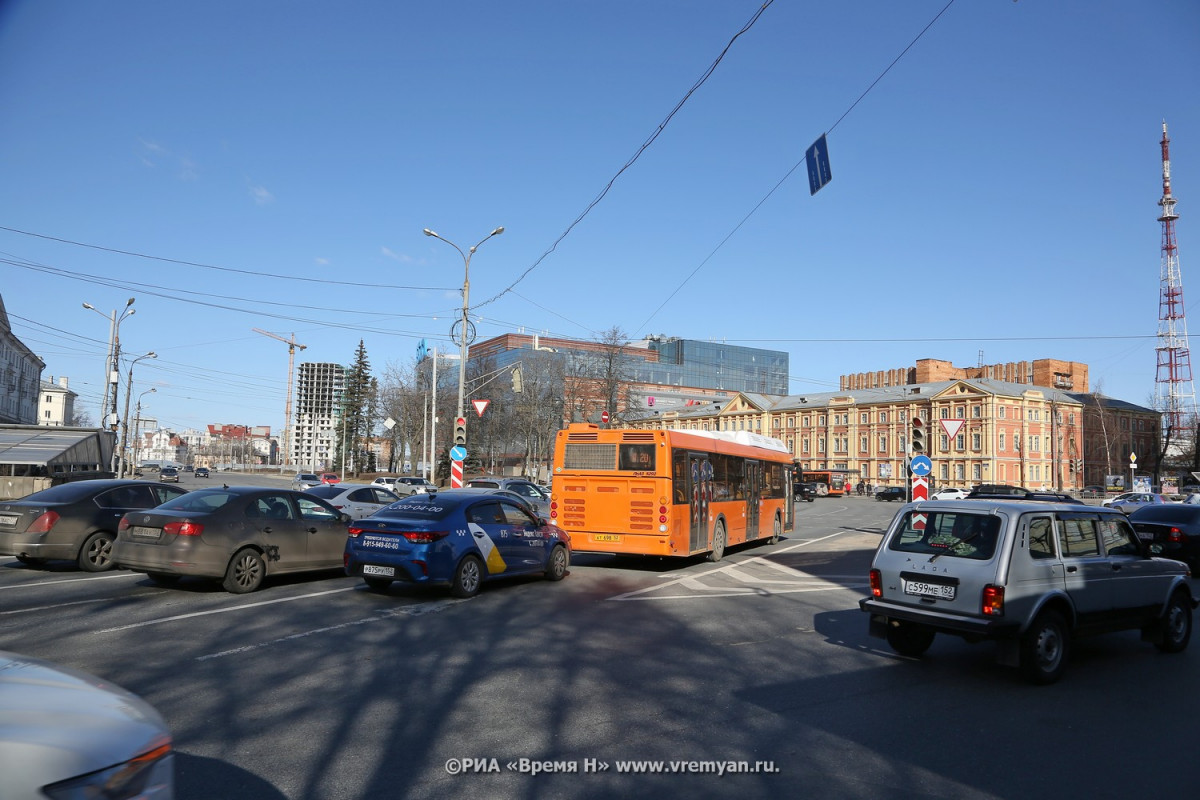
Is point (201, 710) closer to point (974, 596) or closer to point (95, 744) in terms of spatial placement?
point (95, 744)

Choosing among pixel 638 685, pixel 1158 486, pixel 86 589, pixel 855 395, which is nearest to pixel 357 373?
pixel 855 395

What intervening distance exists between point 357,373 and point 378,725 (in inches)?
4041

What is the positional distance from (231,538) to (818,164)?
1084 cm

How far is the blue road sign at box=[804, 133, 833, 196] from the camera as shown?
13.5m

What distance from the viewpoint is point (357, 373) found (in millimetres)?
103812

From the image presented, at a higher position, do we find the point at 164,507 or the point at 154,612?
the point at 164,507

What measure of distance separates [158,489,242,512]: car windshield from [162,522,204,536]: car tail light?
0.43 metres

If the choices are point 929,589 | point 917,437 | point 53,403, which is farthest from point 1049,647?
point 53,403

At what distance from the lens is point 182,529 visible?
1075cm

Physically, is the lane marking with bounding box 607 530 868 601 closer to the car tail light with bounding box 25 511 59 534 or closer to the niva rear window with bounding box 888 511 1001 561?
the niva rear window with bounding box 888 511 1001 561

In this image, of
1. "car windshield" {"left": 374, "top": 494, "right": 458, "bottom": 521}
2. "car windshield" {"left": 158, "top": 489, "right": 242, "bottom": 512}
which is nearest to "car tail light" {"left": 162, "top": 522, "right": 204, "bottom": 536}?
"car windshield" {"left": 158, "top": 489, "right": 242, "bottom": 512}

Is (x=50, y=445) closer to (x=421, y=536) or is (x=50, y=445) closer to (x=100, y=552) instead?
(x=100, y=552)

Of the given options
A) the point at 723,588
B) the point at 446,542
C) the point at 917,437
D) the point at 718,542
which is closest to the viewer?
the point at 446,542

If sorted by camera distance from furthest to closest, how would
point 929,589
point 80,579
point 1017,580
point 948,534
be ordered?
point 80,579, point 948,534, point 929,589, point 1017,580
